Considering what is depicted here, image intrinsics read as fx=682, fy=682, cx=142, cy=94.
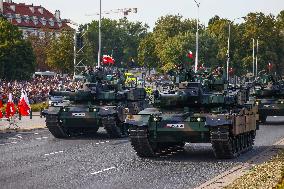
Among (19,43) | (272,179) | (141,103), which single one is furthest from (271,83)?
(19,43)

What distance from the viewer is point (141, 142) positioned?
67.8 feet

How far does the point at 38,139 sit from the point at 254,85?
15.5 metres

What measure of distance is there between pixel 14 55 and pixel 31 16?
84059mm

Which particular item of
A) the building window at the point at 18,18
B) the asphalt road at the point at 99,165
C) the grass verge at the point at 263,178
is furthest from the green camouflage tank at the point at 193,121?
the building window at the point at 18,18

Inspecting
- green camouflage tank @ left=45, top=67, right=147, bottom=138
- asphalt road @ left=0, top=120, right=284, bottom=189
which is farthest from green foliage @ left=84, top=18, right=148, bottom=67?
asphalt road @ left=0, top=120, right=284, bottom=189

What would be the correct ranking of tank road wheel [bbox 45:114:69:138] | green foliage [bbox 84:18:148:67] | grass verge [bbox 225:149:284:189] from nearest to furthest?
1. grass verge [bbox 225:149:284:189]
2. tank road wheel [bbox 45:114:69:138]
3. green foliage [bbox 84:18:148:67]

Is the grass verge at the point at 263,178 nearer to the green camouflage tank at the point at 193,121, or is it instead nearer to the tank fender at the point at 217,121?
the tank fender at the point at 217,121

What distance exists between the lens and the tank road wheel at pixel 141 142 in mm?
20516

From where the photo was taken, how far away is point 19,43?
9062 centimetres

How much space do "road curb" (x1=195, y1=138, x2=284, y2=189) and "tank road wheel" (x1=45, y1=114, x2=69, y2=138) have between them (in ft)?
28.8

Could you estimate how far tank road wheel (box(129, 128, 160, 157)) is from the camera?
20.5 metres

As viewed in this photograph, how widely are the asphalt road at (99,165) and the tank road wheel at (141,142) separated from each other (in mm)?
319

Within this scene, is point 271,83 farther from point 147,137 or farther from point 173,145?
point 147,137

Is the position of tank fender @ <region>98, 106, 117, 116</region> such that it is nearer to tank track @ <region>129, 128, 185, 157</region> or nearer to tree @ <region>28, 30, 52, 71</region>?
tank track @ <region>129, 128, 185, 157</region>
